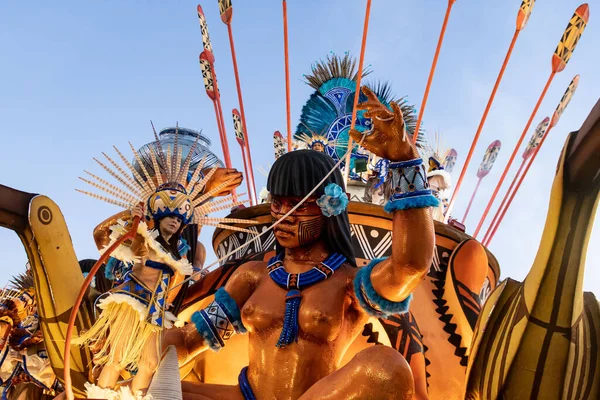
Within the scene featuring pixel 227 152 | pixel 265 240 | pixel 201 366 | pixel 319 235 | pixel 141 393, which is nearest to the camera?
pixel 141 393

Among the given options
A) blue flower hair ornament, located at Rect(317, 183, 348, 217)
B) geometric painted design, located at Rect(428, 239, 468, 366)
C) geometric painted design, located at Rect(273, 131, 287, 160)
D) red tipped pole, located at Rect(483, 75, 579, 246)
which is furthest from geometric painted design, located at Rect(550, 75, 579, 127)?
blue flower hair ornament, located at Rect(317, 183, 348, 217)

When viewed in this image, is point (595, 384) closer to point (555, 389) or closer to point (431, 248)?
point (555, 389)

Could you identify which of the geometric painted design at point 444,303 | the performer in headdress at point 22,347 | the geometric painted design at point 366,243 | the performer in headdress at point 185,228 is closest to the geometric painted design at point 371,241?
the geometric painted design at point 366,243

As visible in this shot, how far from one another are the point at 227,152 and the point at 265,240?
3.43ft

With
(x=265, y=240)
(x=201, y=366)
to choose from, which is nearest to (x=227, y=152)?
(x=265, y=240)

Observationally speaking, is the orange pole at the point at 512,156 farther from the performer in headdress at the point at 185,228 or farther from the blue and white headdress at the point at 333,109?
the performer in headdress at the point at 185,228

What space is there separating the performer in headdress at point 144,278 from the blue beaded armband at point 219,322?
0.46 ft

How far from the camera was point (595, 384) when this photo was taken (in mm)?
2072

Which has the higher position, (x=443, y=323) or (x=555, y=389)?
(x=555, y=389)

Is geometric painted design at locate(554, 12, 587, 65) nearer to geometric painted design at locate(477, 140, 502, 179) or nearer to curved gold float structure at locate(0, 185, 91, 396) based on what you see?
geometric painted design at locate(477, 140, 502, 179)

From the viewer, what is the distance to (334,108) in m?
5.17

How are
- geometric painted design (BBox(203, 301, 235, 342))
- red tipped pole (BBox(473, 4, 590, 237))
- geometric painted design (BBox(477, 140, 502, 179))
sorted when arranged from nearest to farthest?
1. geometric painted design (BBox(203, 301, 235, 342))
2. red tipped pole (BBox(473, 4, 590, 237))
3. geometric painted design (BBox(477, 140, 502, 179))

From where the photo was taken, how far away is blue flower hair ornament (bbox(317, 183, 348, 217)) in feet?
7.64

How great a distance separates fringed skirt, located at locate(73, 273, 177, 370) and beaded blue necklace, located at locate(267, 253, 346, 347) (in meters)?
0.40
